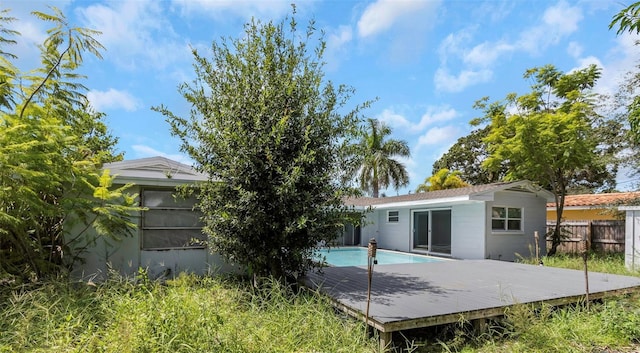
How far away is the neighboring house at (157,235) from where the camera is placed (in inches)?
311

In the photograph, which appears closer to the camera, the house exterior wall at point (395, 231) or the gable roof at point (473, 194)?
the gable roof at point (473, 194)

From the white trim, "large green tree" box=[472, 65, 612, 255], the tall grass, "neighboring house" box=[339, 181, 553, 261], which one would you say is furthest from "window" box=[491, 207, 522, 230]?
the tall grass

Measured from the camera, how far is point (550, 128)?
13.9 meters

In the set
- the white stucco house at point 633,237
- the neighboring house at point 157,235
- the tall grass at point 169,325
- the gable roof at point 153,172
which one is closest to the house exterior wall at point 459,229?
the white stucco house at point 633,237

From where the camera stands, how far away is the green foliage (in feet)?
18.4

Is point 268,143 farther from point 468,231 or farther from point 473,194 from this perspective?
point 468,231

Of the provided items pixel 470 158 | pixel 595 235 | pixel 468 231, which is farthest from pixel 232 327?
pixel 470 158

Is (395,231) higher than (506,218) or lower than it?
lower

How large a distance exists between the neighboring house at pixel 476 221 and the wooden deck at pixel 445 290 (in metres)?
4.38

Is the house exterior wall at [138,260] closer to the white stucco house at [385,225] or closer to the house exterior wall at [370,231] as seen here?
the white stucco house at [385,225]

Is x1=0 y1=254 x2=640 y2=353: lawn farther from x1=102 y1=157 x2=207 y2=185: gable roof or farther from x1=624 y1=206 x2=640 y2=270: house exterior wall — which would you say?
x1=624 y1=206 x2=640 y2=270: house exterior wall

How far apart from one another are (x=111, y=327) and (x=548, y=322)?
6170 millimetres

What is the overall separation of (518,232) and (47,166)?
1617 cm

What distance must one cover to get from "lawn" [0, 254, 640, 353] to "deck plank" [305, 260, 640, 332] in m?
0.29
